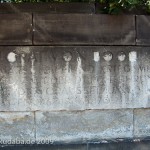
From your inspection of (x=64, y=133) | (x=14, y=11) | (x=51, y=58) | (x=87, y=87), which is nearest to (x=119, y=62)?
(x=87, y=87)

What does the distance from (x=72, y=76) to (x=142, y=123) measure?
1.31 meters

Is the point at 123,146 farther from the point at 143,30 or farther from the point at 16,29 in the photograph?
the point at 16,29

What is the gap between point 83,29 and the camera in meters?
5.08

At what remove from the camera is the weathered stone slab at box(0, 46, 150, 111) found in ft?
16.4

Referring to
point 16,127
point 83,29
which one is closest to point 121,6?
point 83,29

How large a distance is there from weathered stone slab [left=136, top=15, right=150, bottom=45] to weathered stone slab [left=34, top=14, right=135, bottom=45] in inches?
3.2

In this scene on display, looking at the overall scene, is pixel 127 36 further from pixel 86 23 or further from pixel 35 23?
pixel 35 23

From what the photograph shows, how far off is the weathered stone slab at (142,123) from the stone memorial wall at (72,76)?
0.02 m

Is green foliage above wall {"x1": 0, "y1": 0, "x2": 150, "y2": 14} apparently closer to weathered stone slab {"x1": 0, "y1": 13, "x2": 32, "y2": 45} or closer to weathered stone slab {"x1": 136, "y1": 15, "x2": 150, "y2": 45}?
weathered stone slab {"x1": 136, "y1": 15, "x2": 150, "y2": 45}

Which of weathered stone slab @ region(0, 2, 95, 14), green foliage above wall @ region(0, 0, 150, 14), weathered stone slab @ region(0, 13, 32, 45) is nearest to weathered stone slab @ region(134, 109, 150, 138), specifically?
green foliage above wall @ region(0, 0, 150, 14)

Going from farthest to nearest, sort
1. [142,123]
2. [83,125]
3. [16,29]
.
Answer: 1. [142,123]
2. [83,125]
3. [16,29]

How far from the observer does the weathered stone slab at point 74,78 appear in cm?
499

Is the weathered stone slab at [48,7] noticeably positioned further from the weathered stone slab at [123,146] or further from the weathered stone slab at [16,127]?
the weathered stone slab at [123,146]

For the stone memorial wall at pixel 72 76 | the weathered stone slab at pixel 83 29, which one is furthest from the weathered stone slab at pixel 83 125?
the weathered stone slab at pixel 83 29
